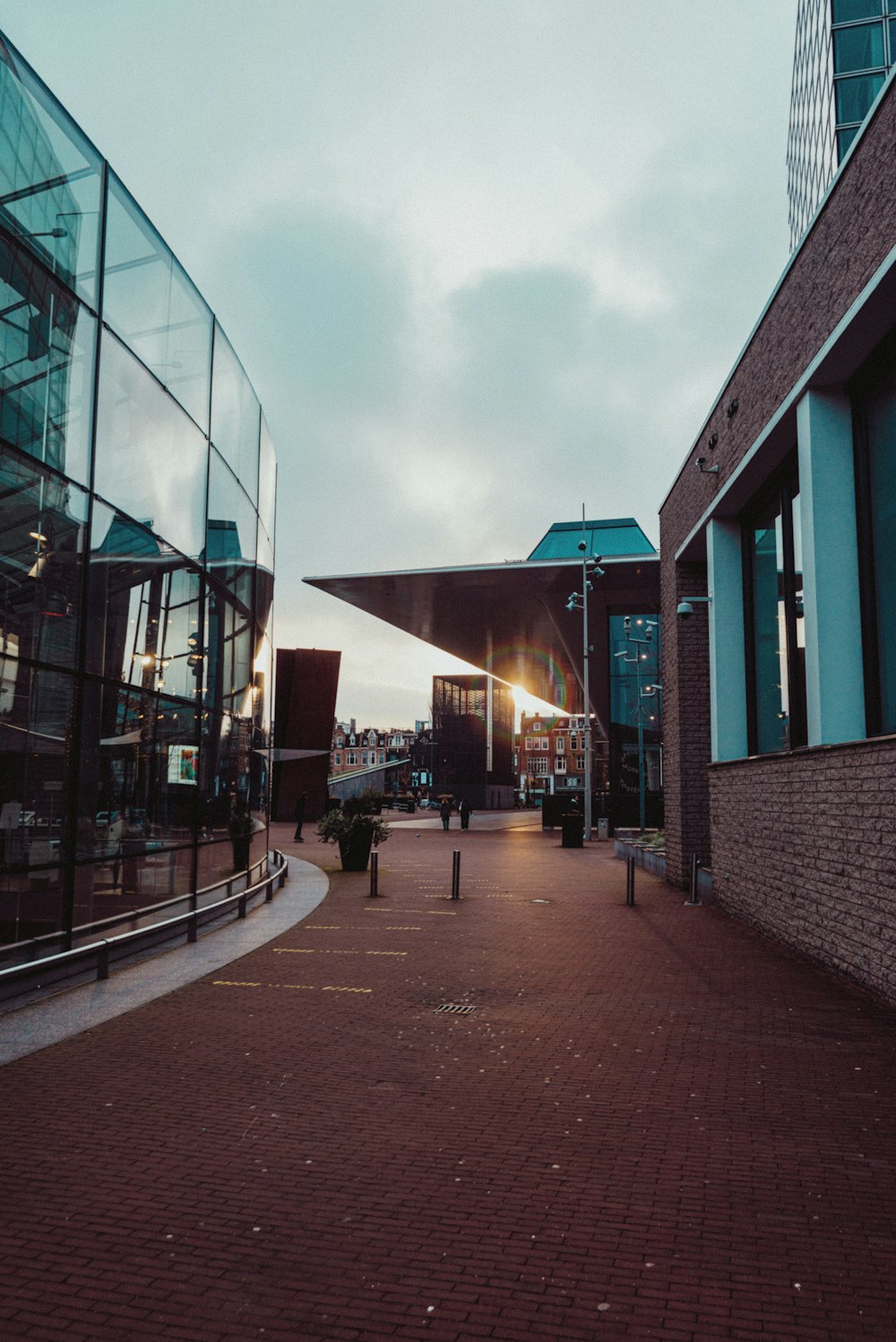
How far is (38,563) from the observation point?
9.71 metres

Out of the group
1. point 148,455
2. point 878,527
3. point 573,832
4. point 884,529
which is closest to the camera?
point 884,529

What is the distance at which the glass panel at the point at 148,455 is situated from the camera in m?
11.0

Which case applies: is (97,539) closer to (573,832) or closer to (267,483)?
(267,483)

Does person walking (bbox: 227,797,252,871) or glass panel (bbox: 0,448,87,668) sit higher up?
glass panel (bbox: 0,448,87,668)

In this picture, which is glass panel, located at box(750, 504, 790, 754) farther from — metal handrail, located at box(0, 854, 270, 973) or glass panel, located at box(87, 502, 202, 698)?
metal handrail, located at box(0, 854, 270, 973)

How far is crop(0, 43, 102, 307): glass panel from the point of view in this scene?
8.96 meters

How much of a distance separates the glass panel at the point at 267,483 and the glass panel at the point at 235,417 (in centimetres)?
60

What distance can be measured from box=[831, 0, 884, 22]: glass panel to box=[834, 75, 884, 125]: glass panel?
2.41 metres

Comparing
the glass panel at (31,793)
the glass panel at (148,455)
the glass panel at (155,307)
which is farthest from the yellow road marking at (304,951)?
the glass panel at (155,307)

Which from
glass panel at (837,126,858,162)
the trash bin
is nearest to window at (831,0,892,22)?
glass panel at (837,126,858,162)

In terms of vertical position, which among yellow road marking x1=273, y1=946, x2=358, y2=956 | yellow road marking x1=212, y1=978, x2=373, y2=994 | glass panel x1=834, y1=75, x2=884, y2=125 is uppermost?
glass panel x1=834, y1=75, x2=884, y2=125

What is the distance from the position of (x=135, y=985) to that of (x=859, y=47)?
137ft

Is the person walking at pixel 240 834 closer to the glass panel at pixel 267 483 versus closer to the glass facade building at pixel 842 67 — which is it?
the glass panel at pixel 267 483

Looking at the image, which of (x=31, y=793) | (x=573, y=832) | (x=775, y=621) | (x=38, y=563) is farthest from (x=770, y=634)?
(x=573, y=832)
